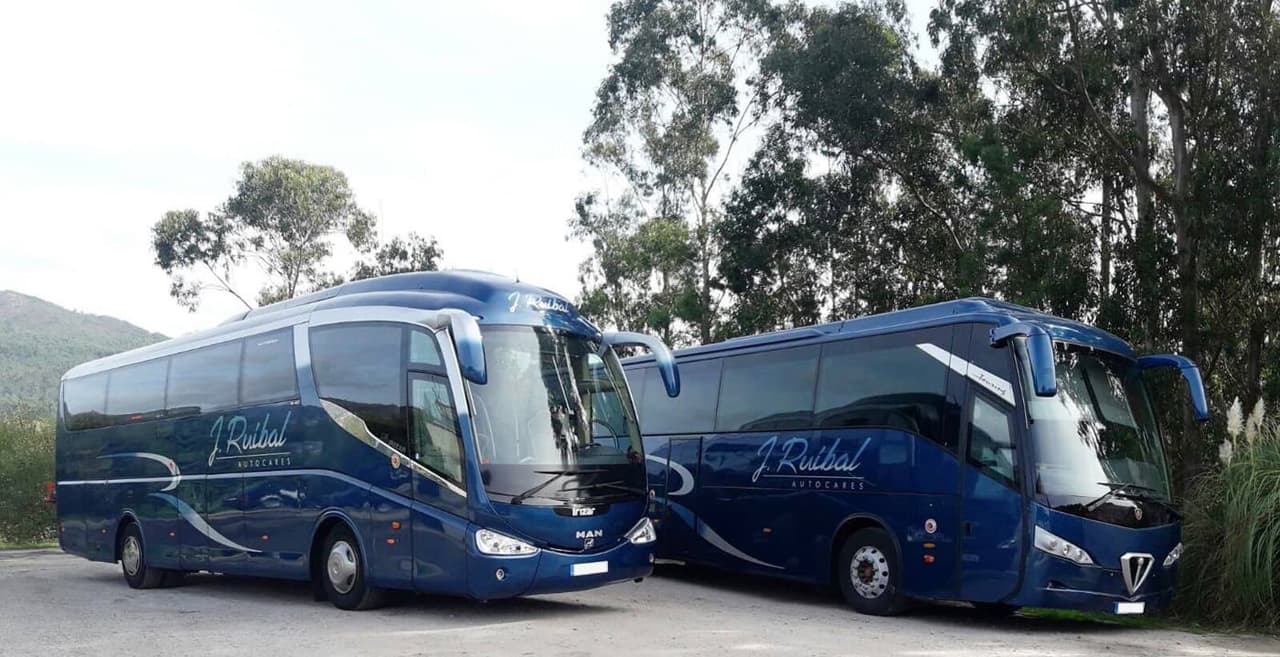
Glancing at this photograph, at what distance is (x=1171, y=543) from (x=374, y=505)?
7.44 meters

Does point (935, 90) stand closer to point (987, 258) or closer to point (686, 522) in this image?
point (987, 258)

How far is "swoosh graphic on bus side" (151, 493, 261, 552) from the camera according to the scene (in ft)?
48.5

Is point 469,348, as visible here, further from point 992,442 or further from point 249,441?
point 249,441

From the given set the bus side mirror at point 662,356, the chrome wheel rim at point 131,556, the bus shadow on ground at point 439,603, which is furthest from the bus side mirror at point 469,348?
the chrome wheel rim at point 131,556

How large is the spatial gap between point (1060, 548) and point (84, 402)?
563 inches

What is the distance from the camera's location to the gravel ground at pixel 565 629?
32.8ft

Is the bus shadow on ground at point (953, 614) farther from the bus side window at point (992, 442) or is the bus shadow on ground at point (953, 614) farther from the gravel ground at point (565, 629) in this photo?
the bus side window at point (992, 442)

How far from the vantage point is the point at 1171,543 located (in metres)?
11.6

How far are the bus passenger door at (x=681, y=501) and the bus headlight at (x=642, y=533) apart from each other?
335 cm

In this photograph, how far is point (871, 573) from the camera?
1286cm

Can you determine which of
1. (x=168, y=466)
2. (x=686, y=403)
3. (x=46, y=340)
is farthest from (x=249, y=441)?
(x=46, y=340)

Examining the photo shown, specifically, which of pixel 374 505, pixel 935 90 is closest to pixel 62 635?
pixel 374 505

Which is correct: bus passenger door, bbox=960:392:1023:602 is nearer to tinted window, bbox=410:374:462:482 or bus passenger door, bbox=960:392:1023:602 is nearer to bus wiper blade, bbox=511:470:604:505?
bus wiper blade, bbox=511:470:604:505

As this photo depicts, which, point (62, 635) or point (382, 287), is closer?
point (62, 635)
